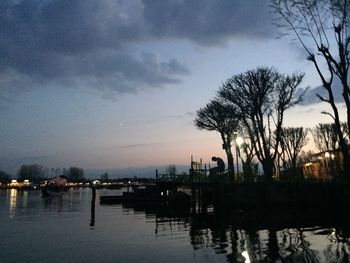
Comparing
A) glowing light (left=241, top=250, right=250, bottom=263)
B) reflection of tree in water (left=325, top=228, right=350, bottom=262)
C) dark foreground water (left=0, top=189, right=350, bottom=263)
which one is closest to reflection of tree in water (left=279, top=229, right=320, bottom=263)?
dark foreground water (left=0, top=189, right=350, bottom=263)

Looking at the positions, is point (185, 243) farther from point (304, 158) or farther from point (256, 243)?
point (304, 158)

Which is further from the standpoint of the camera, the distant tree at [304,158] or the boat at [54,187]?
the boat at [54,187]

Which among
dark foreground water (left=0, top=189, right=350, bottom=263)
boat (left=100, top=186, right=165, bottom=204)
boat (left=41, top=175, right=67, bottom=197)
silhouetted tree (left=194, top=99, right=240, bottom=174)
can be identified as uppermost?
silhouetted tree (left=194, top=99, right=240, bottom=174)

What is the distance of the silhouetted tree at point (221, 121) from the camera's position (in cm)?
4965

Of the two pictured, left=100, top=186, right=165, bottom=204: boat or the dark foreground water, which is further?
left=100, top=186, right=165, bottom=204: boat

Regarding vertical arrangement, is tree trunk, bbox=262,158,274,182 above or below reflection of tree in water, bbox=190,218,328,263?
above

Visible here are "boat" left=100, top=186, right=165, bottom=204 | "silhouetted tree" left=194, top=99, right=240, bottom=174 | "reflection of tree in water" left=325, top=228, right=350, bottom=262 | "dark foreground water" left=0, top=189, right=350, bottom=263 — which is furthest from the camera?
"boat" left=100, top=186, right=165, bottom=204

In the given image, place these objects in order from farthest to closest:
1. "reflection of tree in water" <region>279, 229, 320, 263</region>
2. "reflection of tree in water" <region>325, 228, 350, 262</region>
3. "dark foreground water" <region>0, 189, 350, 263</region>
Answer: "dark foreground water" <region>0, 189, 350, 263</region> → "reflection of tree in water" <region>279, 229, 320, 263</region> → "reflection of tree in water" <region>325, 228, 350, 262</region>

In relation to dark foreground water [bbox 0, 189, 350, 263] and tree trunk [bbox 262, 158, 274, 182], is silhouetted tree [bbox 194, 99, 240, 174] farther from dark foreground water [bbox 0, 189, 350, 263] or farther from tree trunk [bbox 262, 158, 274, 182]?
dark foreground water [bbox 0, 189, 350, 263]

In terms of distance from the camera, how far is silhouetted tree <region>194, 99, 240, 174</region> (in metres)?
49.6

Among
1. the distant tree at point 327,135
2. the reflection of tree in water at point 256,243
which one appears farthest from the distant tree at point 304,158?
the reflection of tree in water at point 256,243

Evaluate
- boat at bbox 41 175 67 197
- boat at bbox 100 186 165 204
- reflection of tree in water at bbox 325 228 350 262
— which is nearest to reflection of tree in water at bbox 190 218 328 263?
reflection of tree in water at bbox 325 228 350 262

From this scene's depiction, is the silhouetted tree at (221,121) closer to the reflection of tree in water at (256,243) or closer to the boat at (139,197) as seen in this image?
the boat at (139,197)

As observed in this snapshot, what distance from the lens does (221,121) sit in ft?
170
